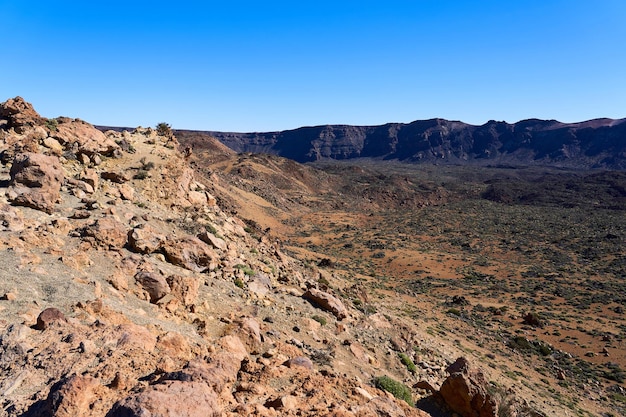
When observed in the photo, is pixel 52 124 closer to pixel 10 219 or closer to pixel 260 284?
pixel 10 219

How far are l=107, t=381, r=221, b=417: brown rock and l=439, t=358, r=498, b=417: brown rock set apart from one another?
19.1 ft

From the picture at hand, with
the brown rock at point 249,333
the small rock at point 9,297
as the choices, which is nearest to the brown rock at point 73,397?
the small rock at point 9,297

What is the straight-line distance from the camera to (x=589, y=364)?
18688mm

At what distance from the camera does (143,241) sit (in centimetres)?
960

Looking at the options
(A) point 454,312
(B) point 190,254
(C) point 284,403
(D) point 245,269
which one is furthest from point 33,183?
(A) point 454,312

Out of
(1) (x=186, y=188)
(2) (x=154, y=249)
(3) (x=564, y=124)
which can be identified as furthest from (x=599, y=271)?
(3) (x=564, y=124)

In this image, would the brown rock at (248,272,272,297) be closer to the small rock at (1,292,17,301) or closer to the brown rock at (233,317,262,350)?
the brown rock at (233,317,262,350)

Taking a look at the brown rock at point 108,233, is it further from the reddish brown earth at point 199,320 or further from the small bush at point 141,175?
the small bush at point 141,175

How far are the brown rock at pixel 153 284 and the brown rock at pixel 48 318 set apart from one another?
7.95 feet

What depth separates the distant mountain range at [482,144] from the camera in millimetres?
158500

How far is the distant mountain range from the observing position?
158500mm

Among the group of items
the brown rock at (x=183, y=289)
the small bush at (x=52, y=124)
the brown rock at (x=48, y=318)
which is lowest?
the brown rock at (x=183, y=289)

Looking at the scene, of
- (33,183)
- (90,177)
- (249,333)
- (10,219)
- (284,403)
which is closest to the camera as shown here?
(284,403)

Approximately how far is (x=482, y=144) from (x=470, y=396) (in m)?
198
